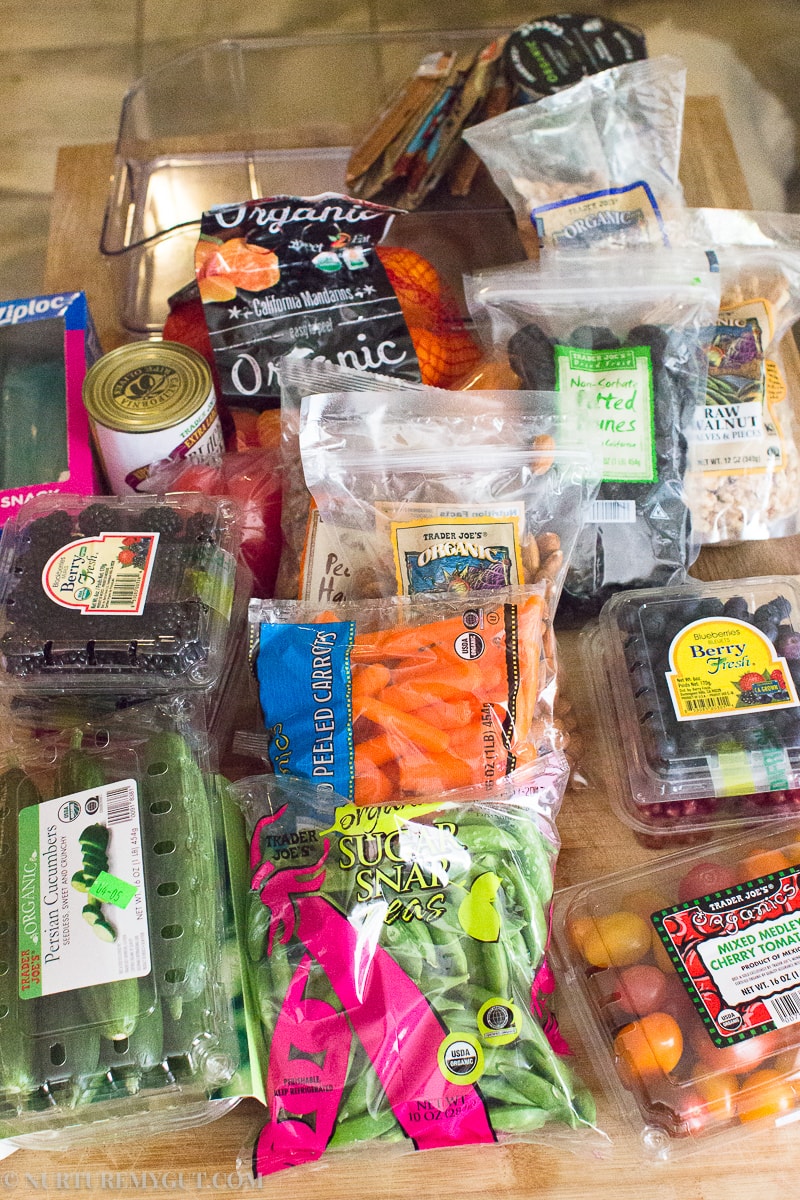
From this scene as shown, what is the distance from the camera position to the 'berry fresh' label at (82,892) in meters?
0.77

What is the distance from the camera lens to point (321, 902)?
84 cm

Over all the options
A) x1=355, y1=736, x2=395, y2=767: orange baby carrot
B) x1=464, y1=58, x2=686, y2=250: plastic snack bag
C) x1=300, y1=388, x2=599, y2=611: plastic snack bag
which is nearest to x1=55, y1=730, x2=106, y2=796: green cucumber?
x1=355, y1=736, x2=395, y2=767: orange baby carrot

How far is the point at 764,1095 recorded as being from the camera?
83cm

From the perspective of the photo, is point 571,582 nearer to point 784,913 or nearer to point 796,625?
point 796,625

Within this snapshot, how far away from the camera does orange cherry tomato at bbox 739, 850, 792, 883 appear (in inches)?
36.2

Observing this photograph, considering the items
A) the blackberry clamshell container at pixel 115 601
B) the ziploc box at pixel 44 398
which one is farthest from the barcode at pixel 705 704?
the ziploc box at pixel 44 398

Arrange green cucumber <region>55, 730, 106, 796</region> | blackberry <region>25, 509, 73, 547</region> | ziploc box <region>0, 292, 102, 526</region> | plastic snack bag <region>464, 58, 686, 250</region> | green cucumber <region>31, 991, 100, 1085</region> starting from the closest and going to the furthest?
green cucumber <region>31, 991, 100, 1085</region> → green cucumber <region>55, 730, 106, 796</region> → blackberry <region>25, 509, 73, 547</region> → ziploc box <region>0, 292, 102, 526</region> → plastic snack bag <region>464, 58, 686, 250</region>

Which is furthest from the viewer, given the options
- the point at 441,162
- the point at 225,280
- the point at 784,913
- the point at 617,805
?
the point at 441,162

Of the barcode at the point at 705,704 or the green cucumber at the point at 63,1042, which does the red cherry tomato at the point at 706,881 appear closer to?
the barcode at the point at 705,704

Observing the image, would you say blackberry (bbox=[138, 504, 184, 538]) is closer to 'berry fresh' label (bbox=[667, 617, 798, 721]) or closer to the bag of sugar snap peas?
the bag of sugar snap peas

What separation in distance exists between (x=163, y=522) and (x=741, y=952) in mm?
667

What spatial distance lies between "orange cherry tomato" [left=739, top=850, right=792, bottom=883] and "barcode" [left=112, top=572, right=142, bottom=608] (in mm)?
623

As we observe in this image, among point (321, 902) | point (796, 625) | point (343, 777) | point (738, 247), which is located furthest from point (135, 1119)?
point (738, 247)

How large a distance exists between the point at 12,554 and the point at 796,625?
819mm
